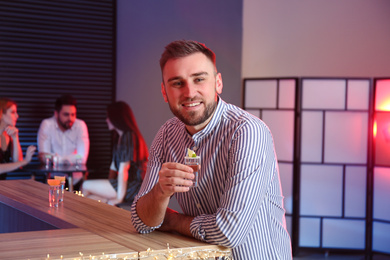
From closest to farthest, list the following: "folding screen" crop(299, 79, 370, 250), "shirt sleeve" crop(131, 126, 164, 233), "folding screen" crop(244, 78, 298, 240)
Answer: "shirt sleeve" crop(131, 126, 164, 233), "folding screen" crop(299, 79, 370, 250), "folding screen" crop(244, 78, 298, 240)

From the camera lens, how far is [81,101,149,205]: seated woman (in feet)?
19.2

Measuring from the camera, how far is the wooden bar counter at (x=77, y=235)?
1.77 m

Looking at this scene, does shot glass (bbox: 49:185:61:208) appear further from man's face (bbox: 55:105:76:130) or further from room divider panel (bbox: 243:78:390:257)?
room divider panel (bbox: 243:78:390:257)

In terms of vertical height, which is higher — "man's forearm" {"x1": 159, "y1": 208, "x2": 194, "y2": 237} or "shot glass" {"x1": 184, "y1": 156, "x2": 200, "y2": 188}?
"shot glass" {"x1": 184, "y1": 156, "x2": 200, "y2": 188}

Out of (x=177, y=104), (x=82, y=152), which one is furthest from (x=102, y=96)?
(x=177, y=104)

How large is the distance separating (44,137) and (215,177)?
4723 mm

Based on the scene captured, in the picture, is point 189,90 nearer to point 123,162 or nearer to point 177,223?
point 177,223

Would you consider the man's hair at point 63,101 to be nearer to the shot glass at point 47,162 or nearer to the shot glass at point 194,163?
the shot glass at point 47,162

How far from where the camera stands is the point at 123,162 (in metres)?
5.90

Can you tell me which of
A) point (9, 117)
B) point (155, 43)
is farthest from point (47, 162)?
point (155, 43)

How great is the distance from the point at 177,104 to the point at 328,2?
16.5 feet

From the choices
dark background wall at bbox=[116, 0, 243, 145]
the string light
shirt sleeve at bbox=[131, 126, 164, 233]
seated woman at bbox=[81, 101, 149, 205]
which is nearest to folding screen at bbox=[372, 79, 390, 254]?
dark background wall at bbox=[116, 0, 243, 145]

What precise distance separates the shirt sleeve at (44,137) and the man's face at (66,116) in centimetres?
16

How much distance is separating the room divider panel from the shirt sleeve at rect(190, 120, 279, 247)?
4343mm
